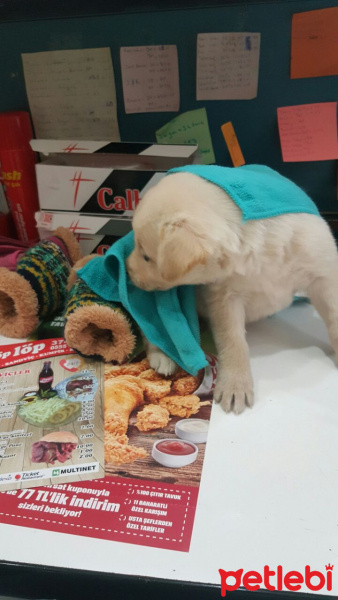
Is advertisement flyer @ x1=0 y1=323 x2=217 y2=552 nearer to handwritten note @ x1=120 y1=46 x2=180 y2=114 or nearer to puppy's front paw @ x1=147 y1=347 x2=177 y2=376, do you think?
puppy's front paw @ x1=147 y1=347 x2=177 y2=376

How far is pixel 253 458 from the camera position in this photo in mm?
602

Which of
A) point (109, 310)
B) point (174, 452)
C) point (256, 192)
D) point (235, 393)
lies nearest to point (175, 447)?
point (174, 452)

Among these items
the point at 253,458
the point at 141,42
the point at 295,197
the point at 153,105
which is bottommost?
the point at 253,458

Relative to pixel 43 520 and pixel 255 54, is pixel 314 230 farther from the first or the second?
pixel 43 520

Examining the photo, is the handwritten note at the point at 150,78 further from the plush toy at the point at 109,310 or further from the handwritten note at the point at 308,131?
the plush toy at the point at 109,310

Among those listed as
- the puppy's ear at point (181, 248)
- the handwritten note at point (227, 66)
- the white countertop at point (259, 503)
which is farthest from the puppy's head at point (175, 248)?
the handwritten note at point (227, 66)

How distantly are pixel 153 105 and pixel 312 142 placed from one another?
1.23 feet

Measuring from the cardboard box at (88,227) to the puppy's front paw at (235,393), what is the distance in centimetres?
45

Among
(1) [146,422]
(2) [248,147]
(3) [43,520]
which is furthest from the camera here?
(2) [248,147]

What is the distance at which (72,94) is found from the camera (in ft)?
A: 3.39

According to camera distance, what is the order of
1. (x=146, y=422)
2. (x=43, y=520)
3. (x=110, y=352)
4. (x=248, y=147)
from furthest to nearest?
(x=248, y=147)
(x=110, y=352)
(x=146, y=422)
(x=43, y=520)

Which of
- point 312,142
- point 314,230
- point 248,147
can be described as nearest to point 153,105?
point 248,147

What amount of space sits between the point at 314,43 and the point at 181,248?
0.61m

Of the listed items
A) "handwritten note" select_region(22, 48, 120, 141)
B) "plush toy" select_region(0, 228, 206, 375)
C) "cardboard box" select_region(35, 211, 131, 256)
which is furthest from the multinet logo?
"handwritten note" select_region(22, 48, 120, 141)
